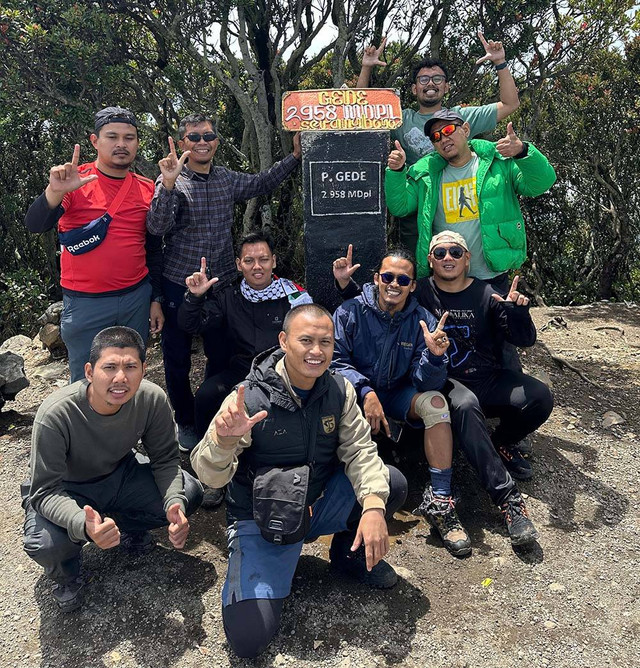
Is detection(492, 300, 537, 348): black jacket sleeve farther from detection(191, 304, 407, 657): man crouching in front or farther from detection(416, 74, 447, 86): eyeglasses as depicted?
detection(416, 74, 447, 86): eyeglasses

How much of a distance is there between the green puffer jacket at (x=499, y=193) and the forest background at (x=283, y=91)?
262 centimetres

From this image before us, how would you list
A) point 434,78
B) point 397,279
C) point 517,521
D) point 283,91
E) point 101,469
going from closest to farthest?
point 101,469 → point 517,521 → point 397,279 → point 434,78 → point 283,91

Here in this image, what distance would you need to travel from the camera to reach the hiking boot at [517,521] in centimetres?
338

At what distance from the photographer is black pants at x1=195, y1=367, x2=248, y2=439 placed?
4.10m

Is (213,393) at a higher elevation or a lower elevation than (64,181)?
lower

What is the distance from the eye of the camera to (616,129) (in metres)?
9.14

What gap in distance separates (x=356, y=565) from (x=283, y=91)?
212 inches

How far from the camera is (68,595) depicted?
3029mm

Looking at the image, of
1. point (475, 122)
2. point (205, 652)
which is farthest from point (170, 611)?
point (475, 122)

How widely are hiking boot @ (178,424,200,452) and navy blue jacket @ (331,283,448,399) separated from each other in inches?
57.9

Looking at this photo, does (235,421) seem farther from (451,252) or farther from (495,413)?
(495,413)

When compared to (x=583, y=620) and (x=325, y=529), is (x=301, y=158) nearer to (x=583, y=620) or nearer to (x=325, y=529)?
(x=325, y=529)

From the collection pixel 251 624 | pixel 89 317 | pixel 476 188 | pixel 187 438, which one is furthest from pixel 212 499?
pixel 476 188

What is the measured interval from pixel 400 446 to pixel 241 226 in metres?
3.96
